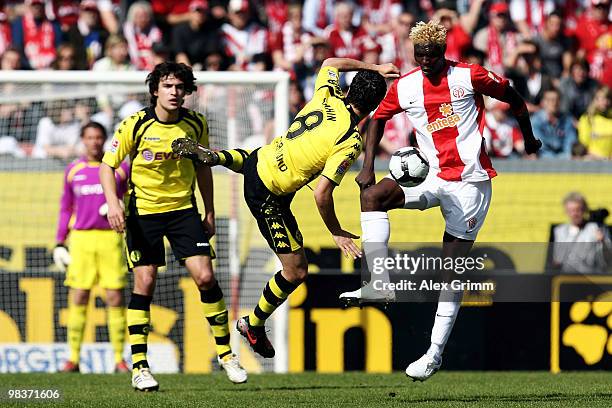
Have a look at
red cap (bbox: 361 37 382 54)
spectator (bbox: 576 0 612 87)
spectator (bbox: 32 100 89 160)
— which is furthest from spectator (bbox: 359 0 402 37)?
spectator (bbox: 32 100 89 160)

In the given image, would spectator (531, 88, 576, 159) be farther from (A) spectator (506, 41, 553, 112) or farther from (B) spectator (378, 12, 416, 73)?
(B) spectator (378, 12, 416, 73)

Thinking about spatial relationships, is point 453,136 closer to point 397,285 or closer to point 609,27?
point 397,285

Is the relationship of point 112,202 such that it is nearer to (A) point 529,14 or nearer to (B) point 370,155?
(B) point 370,155

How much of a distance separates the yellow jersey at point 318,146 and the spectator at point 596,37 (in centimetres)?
892

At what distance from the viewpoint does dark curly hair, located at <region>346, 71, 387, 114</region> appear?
9562 mm

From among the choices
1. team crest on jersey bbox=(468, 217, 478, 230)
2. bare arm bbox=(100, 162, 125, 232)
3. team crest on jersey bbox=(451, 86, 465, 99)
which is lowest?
team crest on jersey bbox=(468, 217, 478, 230)

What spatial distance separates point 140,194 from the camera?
10.6m

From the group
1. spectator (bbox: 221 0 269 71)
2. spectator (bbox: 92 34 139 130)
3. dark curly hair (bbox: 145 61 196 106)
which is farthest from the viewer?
spectator (bbox: 221 0 269 71)

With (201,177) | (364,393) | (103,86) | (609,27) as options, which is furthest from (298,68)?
(364,393)

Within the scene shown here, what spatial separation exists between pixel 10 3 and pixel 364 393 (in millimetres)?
10695

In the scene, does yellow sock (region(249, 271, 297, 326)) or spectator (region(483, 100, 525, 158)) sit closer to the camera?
yellow sock (region(249, 271, 297, 326))

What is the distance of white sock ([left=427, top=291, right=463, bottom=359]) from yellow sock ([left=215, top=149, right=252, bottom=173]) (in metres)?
1.96

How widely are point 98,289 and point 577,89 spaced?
7.30 metres

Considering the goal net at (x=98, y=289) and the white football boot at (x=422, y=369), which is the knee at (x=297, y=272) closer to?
the white football boot at (x=422, y=369)
